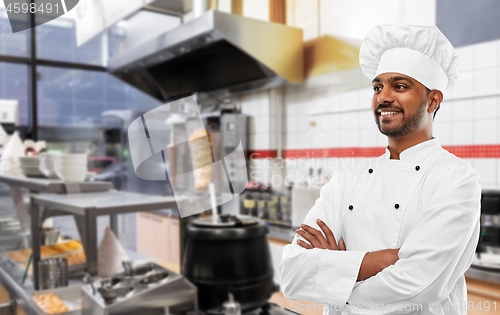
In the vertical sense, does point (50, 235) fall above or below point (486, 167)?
below

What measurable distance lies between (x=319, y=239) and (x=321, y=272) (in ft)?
0.14

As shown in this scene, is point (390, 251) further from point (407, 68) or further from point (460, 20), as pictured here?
point (460, 20)

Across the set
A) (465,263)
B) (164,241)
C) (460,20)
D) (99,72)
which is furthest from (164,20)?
(465,263)

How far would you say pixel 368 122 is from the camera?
32.9 inches

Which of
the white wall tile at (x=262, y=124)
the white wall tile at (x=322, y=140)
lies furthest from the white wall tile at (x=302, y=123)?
the white wall tile at (x=322, y=140)

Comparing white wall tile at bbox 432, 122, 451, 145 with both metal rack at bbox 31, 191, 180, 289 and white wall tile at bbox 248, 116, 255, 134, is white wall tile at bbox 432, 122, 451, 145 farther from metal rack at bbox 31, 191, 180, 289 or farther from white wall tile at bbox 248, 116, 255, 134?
white wall tile at bbox 248, 116, 255, 134

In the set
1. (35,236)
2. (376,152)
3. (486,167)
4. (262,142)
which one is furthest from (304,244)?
(262,142)

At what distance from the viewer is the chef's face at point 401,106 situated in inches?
17.4

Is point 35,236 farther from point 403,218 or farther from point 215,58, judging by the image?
point 215,58

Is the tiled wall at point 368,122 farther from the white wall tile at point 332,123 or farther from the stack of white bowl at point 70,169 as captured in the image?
the stack of white bowl at point 70,169

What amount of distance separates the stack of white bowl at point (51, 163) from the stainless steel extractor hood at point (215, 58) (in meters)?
1.34

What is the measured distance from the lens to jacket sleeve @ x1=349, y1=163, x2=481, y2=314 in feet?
1.39

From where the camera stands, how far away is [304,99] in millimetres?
2988

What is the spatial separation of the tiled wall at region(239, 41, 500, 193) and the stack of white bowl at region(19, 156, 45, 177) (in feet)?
3.63
